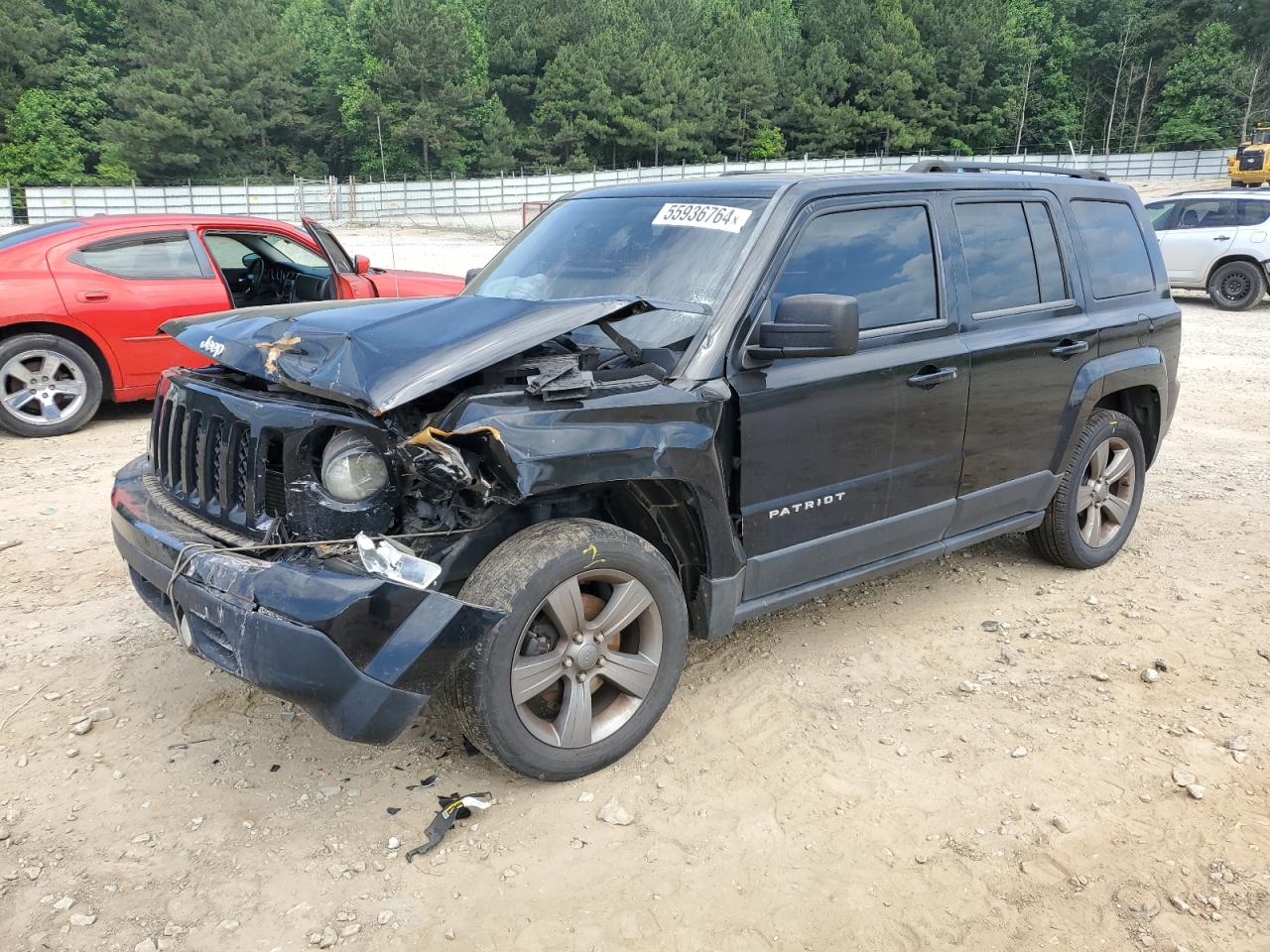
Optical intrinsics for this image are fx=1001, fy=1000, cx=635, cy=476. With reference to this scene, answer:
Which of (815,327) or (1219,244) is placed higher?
(815,327)

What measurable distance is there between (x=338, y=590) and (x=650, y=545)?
1046mm

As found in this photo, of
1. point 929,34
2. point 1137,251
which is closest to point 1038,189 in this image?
point 1137,251

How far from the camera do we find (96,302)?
7.45 meters

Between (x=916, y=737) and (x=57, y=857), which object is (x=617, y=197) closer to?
(x=916, y=737)

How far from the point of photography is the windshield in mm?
3549

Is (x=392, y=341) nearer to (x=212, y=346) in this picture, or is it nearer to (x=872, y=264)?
(x=212, y=346)

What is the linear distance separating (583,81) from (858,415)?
69.7 m

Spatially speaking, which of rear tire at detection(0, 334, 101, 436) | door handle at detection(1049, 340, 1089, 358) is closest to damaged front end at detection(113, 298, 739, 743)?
door handle at detection(1049, 340, 1089, 358)

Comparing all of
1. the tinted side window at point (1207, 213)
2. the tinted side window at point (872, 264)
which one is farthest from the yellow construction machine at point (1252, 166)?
the tinted side window at point (872, 264)

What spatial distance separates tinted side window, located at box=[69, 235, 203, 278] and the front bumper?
5.77m

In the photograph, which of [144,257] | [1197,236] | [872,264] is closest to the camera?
[872,264]

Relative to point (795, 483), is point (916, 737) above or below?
below

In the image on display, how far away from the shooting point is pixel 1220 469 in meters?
7.08

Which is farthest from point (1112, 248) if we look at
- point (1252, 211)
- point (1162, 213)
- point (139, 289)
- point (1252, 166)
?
point (1252, 166)
